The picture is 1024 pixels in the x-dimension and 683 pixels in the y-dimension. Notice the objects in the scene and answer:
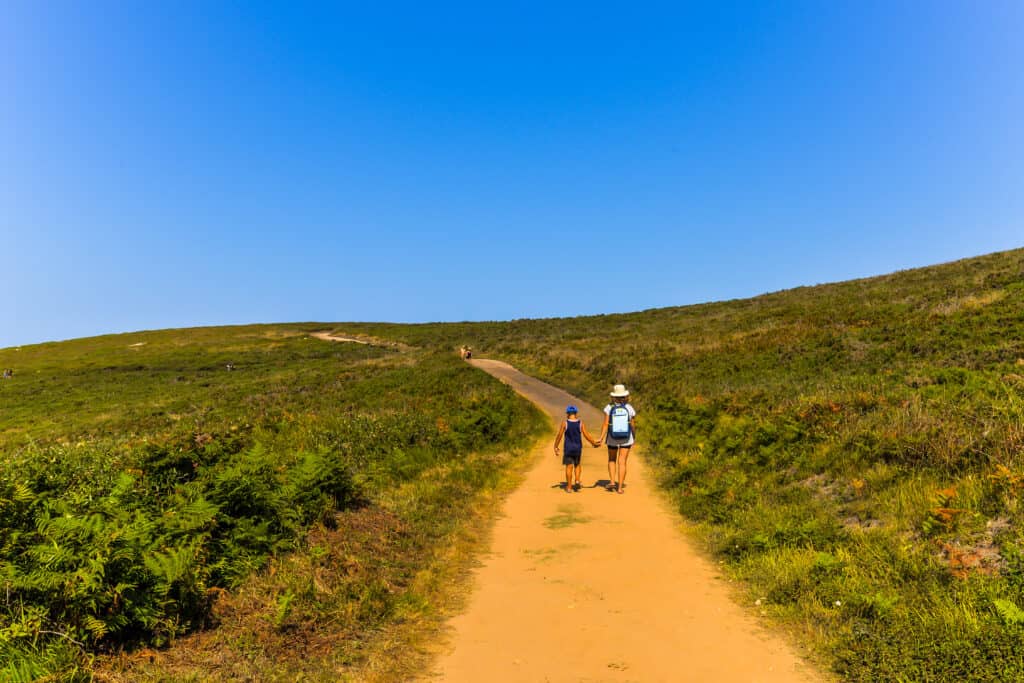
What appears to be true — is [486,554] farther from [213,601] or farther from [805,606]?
[805,606]

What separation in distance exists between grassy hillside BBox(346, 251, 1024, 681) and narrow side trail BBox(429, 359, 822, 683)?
58 cm

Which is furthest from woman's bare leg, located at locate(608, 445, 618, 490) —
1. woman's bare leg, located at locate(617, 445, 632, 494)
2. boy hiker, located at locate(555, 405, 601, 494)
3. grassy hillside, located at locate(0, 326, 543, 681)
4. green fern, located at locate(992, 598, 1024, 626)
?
green fern, located at locate(992, 598, 1024, 626)

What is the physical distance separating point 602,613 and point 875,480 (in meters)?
5.45

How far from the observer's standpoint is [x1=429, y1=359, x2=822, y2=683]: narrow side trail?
17.4 ft

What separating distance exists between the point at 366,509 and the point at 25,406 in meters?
43.4

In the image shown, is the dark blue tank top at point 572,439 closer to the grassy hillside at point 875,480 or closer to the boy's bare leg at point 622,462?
the boy's bare leg at point 622,462

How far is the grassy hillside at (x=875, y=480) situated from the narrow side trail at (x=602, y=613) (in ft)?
1.90

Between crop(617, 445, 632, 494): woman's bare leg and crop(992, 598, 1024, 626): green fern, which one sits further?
crop(617, 445, 632, 494): woman's bare leg

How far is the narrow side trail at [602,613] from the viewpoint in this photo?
5.29 meters

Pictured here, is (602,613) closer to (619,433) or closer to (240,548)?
(240,548)

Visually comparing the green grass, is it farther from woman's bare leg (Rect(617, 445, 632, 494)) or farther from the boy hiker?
the boy hiker

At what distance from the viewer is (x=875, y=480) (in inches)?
350

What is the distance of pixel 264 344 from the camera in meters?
70.9

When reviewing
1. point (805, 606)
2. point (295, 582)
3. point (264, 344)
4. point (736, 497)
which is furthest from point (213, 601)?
point (264, 344)
